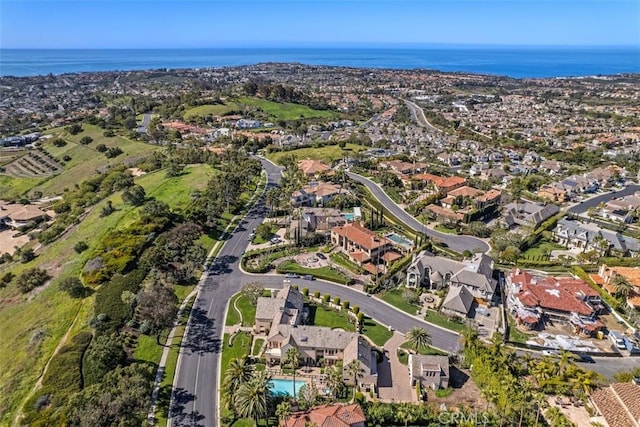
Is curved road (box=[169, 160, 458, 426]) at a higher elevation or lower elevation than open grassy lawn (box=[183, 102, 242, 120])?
higher

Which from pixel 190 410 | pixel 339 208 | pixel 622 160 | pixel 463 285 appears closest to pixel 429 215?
pixel 339 208

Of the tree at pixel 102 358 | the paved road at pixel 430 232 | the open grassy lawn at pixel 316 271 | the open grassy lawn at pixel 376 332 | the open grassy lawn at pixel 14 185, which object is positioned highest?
the tree at pixel 102 358

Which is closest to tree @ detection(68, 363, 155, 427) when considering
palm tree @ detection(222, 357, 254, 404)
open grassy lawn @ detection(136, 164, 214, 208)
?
palm tree @ detection(222, 357, 254, 404)

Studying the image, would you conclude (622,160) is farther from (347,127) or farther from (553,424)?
(553,424)

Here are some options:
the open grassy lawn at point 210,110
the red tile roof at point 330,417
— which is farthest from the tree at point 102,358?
the open grassy lawn at point 210,110

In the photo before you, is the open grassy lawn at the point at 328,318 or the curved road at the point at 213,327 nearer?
the curved road at the point at 213,327

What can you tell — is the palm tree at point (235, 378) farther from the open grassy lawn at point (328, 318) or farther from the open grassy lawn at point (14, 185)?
the open grassy lawn at point (14, 185)

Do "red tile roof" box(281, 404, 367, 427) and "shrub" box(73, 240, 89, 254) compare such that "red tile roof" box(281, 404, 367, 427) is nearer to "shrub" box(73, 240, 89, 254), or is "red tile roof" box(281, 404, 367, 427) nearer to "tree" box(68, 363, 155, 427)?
"tree" box(68, 363, 155, 427)

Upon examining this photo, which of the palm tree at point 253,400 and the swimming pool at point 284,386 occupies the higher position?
the palm tree at point 253,400
